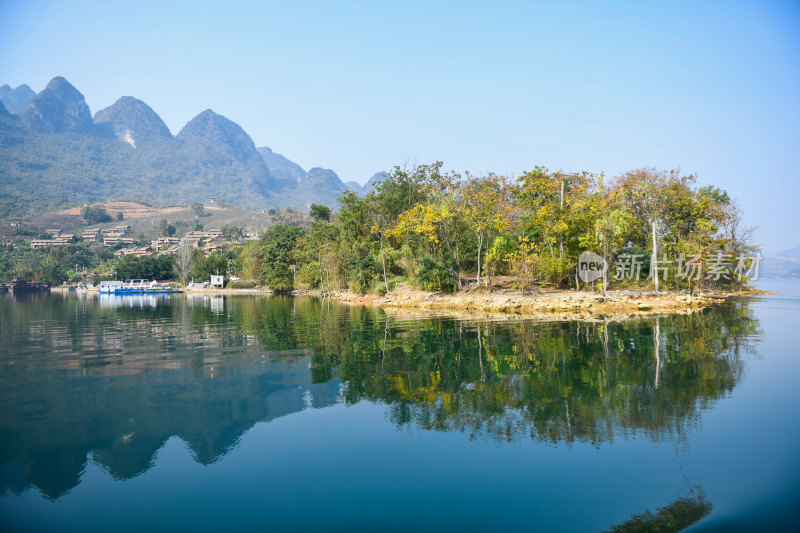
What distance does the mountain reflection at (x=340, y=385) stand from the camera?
288 inches

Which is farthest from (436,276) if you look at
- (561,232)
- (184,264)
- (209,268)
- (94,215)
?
(94,215)

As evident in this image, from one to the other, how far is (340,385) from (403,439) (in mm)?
3580

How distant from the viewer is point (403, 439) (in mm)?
7312

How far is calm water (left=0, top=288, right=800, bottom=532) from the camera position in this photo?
17.2ft

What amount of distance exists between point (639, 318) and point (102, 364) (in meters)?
21.9

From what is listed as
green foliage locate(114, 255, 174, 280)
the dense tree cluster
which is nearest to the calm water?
the dense tree cluster

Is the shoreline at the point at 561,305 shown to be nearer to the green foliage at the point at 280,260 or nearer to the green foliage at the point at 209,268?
the green foliage at the point at 280,260

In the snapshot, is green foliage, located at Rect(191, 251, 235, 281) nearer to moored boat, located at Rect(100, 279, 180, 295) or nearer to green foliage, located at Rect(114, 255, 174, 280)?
moored boat, located at Rect(100, 279, 180, 295)

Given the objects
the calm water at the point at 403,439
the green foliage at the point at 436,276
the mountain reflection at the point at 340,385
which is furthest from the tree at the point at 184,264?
the calm water at the point at 403,439

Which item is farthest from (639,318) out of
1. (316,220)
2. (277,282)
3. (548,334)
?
(277,282)

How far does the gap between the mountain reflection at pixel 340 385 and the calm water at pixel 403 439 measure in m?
0.06

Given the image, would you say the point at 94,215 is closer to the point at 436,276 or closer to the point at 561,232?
the point at 436,276

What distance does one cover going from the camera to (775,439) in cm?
709

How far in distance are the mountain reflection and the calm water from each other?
6cm
